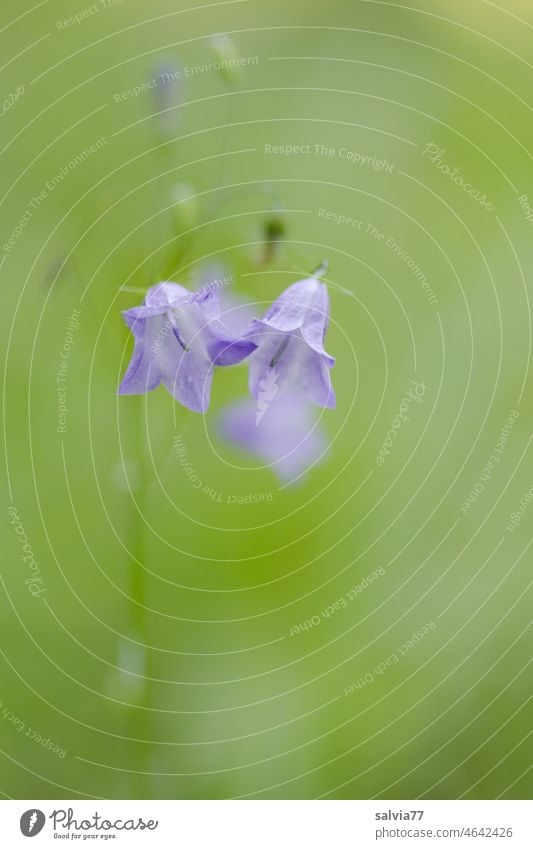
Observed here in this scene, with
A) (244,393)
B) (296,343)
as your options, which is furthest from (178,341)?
(244,393)

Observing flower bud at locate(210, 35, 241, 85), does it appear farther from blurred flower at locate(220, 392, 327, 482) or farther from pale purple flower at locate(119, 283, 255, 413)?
blurred flower at locate(220, 392, 327, 482)

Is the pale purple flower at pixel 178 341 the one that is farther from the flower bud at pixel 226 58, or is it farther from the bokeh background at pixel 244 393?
the flower bud at pixel 226 58

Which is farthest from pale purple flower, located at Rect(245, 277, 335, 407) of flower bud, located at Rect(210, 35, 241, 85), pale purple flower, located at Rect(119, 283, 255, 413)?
flower bud, located at Rect(210, 35, 241, 85)

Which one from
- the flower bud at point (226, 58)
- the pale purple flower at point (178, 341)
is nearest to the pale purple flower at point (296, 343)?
the pale purple flower at point (178, 341)

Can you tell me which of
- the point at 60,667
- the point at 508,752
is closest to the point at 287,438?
the point at 60,667

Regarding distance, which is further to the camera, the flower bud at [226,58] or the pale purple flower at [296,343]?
the flower bud at [226,58]

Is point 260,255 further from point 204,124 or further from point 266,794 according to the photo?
point 266,794
